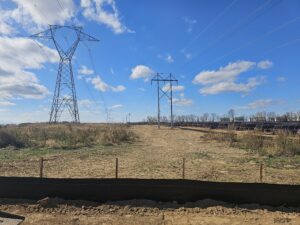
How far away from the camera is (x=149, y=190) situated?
10391mm

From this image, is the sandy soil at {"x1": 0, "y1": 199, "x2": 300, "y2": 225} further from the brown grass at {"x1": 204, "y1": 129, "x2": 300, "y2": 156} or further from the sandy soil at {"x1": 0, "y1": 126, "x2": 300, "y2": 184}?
the brown grass at {"x1": 204, "y1": 129, "x2": 300, "y2": 156}

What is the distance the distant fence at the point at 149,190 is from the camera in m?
10.3

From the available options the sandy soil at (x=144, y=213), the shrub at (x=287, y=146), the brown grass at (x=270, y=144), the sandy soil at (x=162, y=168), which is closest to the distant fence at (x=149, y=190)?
the sandy soil at (x=144, y=213)

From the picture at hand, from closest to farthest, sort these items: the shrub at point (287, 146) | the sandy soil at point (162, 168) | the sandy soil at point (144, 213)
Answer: the sandy soil at point (144, 213), the sandy soil at point (162, 168), the shrub at point (287, 146)

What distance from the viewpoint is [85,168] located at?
52.9 ft

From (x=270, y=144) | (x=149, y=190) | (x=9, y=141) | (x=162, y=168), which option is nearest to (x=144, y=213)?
(x=149, y=190)

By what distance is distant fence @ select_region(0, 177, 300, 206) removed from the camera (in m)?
10.3

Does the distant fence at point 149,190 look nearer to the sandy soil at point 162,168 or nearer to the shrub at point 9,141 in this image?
the sandy soil at point 162,168

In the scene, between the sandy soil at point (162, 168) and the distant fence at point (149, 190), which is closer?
the distant fence at point (149, 190)

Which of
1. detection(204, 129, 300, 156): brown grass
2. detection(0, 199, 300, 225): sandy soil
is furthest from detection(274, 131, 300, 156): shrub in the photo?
detection(0, 199, 300, 225): sandy soil

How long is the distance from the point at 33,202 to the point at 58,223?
1684 mm

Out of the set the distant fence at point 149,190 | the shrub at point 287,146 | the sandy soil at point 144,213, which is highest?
the shrub at point 287,146

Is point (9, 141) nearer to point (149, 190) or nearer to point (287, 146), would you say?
point (287, 146)

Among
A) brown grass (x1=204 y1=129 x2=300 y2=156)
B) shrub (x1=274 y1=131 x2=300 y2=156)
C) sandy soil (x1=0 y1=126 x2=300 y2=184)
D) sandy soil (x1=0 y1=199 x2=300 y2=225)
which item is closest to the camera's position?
sandy soil (x1=0 y1=199 x2=300 y2=225)
